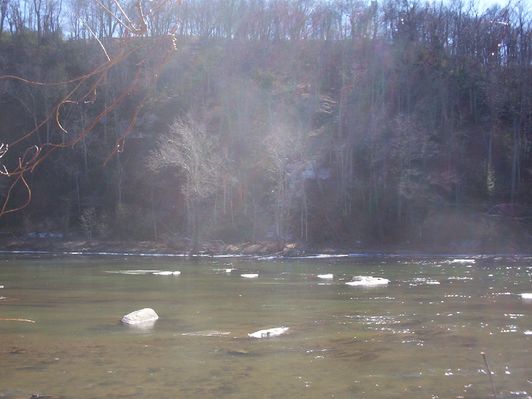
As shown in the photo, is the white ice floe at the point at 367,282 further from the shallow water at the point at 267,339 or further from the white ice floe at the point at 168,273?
the white ice floe at the point at 168,273

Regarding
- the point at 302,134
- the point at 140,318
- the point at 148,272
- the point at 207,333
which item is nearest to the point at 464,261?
the point at 148,272

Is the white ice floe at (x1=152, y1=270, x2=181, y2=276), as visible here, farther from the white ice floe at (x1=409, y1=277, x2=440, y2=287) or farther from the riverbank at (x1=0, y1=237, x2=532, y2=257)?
the riverbank at (x1=0, y1=237, x2=532, y2=257)

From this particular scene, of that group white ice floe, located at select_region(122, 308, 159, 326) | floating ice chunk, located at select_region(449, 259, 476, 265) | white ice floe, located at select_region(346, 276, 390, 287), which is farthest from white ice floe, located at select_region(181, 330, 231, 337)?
floating ice chunk, located at select_region(449, 259, 476, 265)

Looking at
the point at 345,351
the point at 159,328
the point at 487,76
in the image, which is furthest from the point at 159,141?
the point at 345,351

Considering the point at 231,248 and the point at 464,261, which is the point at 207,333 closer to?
the point at 464,261

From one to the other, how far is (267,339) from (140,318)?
4368 mm

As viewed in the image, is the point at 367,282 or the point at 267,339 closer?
the point at 267,339

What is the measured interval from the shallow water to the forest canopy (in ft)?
79.1

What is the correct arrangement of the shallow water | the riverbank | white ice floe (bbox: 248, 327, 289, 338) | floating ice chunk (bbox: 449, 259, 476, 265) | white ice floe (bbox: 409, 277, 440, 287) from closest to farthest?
1. the shallow water
2. white ice floe (bbox: 248, 327, 289, 338)
3. white ice floe (bbox: 409, 277, 440, 287)
4. floating ice chunk (bbox: 449, 259, 476, 265)
5. the riverbank

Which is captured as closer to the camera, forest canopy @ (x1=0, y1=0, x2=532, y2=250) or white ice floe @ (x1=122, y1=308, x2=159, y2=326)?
white ice floe @ (x1=122, y1=308, x2=159, y2=326)

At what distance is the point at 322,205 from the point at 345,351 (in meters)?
43.8

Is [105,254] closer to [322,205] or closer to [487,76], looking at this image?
[322,205]

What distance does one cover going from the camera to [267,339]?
16.8 meters

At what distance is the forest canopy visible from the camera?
56.0 m
